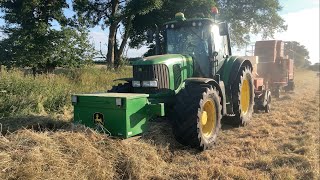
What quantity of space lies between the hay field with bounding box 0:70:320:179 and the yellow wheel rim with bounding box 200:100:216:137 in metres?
0.37

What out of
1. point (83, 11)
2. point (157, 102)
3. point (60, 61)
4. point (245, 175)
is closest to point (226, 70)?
point (157, 102)

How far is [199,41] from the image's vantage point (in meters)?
7.43

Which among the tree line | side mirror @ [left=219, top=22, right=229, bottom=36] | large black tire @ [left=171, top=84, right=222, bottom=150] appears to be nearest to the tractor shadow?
large black tire @ [left=171, top=84, right=222, bottom=150]

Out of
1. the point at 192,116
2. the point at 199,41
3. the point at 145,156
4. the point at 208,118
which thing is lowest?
the point at 145,156

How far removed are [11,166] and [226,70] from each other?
205 inches

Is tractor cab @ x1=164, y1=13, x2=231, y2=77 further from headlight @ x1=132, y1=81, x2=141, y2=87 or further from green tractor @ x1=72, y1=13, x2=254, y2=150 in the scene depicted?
headlight @ x1=132, y1=81, x2=141, y2=87

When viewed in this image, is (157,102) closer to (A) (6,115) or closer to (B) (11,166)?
(B) (11,166)

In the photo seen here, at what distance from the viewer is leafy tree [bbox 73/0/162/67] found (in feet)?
67.7

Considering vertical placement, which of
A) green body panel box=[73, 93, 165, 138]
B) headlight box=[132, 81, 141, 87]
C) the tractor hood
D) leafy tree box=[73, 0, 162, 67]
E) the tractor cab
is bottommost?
green body panel box=[73, 93, 165, 138]

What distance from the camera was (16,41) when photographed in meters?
15.7

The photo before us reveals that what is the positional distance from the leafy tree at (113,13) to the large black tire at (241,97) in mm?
12633

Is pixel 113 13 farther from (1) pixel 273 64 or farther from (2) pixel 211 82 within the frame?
(2) pixel 211 82

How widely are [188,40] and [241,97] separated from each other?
2231mm

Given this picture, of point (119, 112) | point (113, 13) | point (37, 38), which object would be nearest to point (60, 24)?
point (37, 38)
